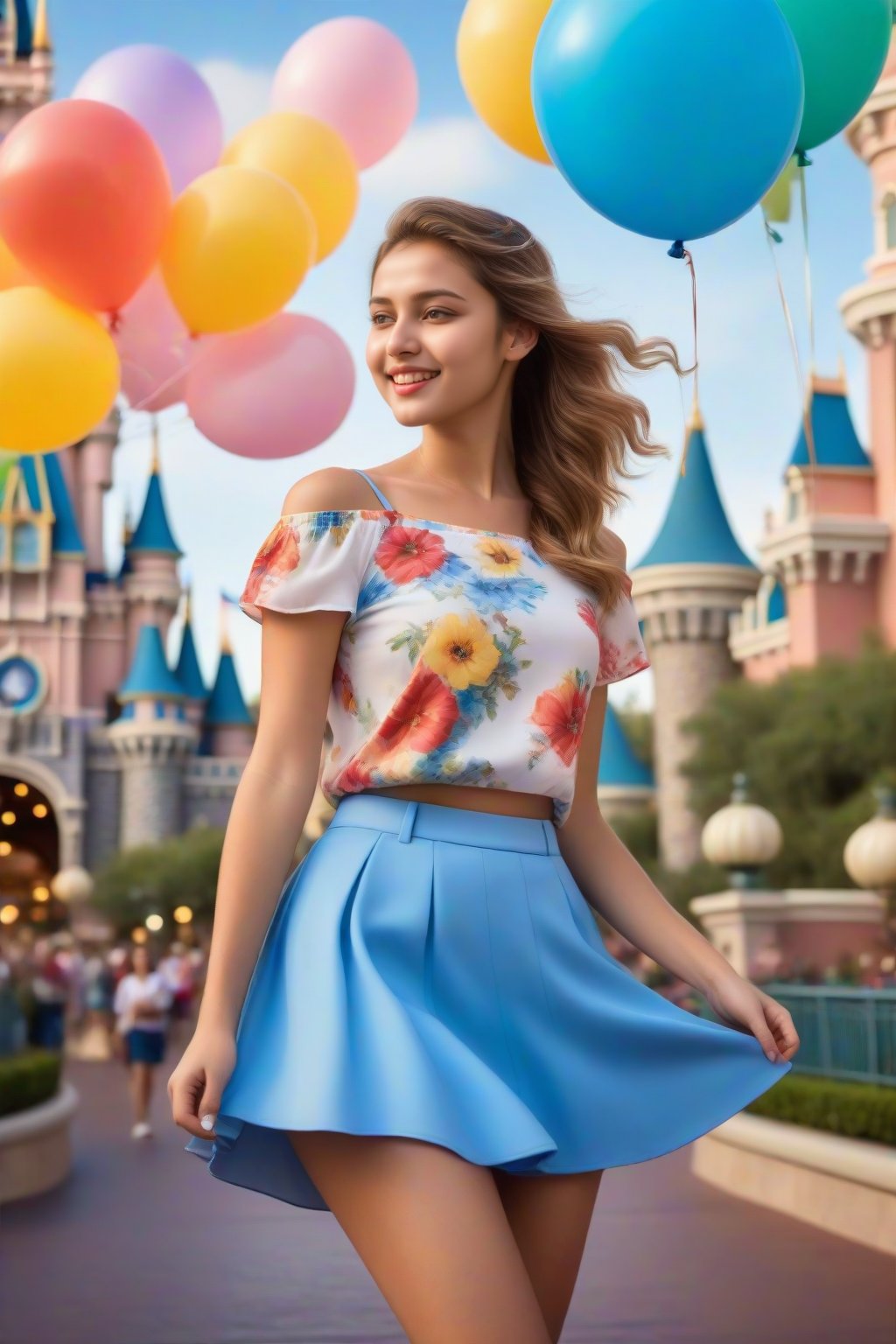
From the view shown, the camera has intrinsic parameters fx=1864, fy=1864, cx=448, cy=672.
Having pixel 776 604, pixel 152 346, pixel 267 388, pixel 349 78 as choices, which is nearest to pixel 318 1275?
pixel 267 388

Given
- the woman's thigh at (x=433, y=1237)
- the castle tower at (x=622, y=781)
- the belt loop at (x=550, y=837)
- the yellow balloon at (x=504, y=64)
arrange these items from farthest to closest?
1. the castle tower at (x=622, y=781)
2. the yellow balloon at (x=504, y=64)
3. the belt loop at (x=550, y=837)
4. the woman's thigh at (x=433, y=1237)

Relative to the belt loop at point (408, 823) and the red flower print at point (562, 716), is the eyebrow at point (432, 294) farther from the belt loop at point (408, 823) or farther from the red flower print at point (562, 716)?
the belt loop at point (408, 823)

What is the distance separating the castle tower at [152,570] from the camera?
153 ft

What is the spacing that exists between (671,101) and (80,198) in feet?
7.48

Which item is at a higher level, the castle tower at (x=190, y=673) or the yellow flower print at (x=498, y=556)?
the castle tower at (x=190, y=673)

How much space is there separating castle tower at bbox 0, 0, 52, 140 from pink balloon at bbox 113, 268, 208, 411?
4261 centimetres

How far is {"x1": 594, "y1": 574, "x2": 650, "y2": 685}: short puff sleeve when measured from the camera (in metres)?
2.40

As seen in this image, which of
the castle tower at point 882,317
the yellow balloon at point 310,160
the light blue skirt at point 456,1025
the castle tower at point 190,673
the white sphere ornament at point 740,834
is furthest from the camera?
the castle tower at point 190,673

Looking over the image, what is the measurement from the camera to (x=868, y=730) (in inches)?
912

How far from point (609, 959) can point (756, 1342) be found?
3.03 meters

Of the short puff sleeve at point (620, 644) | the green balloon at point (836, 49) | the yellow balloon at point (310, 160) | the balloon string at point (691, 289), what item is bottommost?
the short puff sleeve at point (620, 644)

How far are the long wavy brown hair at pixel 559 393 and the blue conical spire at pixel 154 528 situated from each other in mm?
44768

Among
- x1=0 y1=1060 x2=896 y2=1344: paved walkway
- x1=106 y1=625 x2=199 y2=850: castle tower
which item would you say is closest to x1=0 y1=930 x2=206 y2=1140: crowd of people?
x1=0 y1=1060 x2=896 y2=1344: paved walkway

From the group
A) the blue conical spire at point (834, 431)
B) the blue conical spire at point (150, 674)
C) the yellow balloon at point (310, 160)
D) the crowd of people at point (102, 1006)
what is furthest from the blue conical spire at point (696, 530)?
the yellow balloon at point (310, 160)
